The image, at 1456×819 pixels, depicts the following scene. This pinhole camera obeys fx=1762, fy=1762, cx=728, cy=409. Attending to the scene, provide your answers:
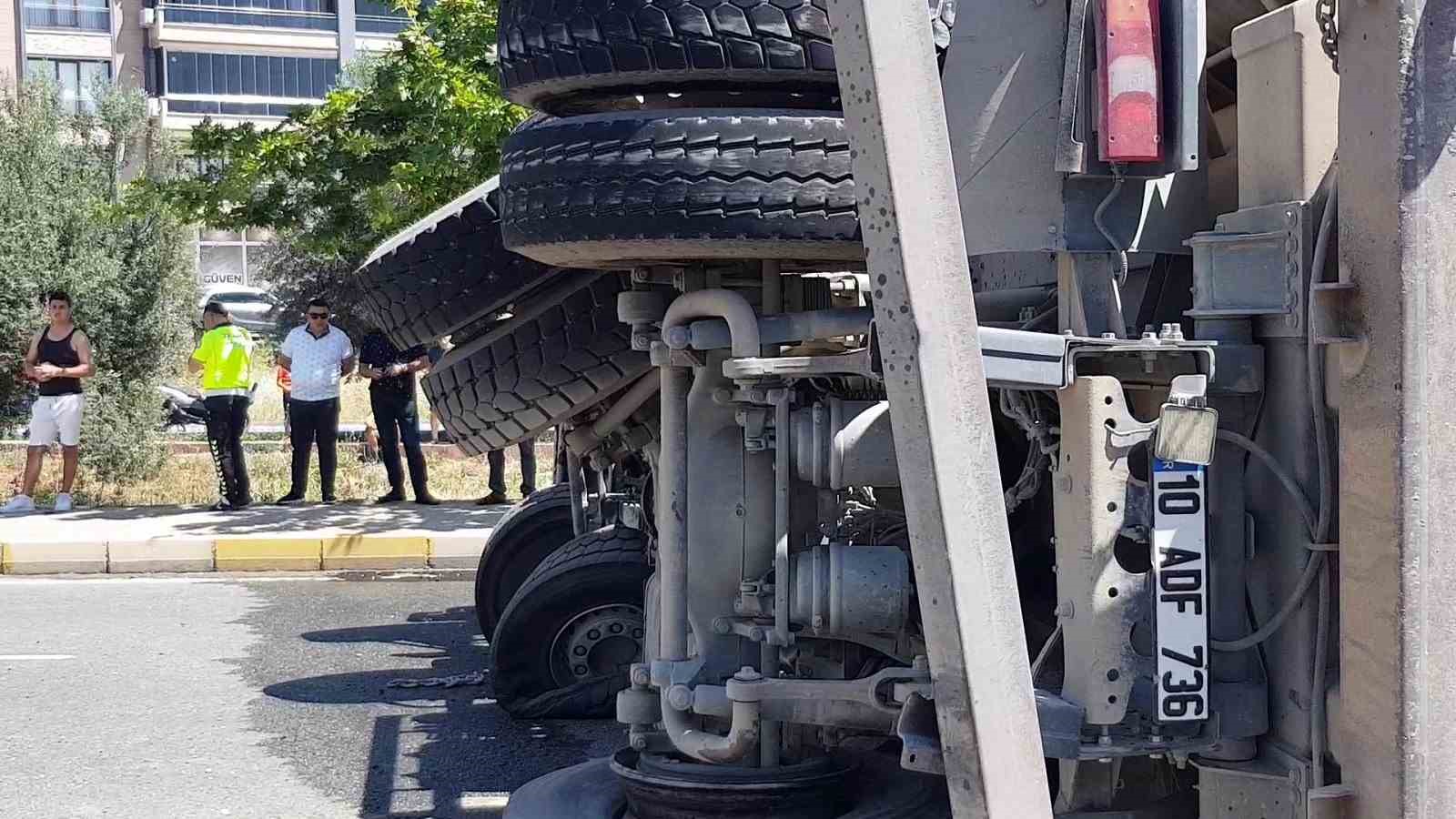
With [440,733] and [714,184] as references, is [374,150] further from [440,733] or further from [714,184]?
[714,184]

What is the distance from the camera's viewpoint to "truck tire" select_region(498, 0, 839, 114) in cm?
341

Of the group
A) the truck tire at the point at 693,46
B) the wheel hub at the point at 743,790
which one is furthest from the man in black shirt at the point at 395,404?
the truck tire at the point at 693,46

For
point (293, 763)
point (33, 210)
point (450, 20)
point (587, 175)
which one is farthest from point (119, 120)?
point (587, 175)

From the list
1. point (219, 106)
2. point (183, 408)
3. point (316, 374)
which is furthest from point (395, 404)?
point (219, 106)

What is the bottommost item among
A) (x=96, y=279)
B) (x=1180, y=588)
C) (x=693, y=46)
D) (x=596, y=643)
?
(x=596, y=643)

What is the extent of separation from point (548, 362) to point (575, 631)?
1685mm

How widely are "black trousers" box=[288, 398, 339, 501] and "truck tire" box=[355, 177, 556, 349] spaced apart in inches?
341

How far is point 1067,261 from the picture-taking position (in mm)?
2969

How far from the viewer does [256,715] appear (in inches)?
256

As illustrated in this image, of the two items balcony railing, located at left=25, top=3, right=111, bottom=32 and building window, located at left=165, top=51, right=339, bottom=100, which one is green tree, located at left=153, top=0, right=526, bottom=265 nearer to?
building window, located at left=165, top=51, right=339, bottom=100

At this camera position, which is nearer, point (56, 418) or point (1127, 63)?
point (1127, 63)

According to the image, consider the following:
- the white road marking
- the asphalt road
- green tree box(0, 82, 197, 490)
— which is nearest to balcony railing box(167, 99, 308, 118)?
green tree box(0, 82, 197, 490)

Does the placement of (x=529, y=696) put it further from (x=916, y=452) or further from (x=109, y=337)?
(x=109, y=337)

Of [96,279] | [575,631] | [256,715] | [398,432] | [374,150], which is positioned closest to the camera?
[575,631]
